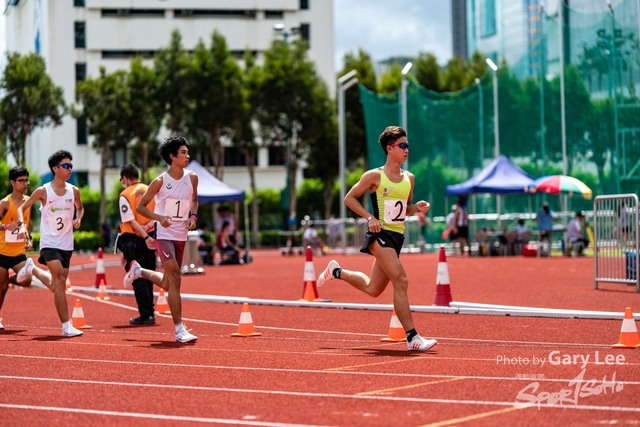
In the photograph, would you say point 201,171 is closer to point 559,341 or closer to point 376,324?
point 376,324

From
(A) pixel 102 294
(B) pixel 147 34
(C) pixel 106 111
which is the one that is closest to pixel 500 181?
(A) pixel 102 294

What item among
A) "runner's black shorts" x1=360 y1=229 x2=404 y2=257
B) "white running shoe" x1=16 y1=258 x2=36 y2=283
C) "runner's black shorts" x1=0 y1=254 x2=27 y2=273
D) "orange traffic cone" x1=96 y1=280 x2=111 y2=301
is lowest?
"orange traffic cone" x1=96 y1=280 x2=111 y2=301

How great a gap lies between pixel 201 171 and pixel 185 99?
28.0 meters

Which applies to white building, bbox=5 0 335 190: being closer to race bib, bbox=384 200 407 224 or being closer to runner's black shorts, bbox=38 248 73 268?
runner's black shorts, bbox=38 248 73 268

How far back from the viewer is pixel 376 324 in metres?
13.5

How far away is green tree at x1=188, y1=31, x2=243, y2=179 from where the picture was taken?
60.9 metres

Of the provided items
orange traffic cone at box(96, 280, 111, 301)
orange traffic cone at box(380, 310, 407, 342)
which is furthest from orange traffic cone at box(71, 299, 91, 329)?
orange traffic cone at box(96, 280, 111, 301)

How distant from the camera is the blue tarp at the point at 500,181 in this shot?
35844 millimetres

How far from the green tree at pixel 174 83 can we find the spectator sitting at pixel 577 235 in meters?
30.6

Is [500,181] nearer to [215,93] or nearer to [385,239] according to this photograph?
[385,239]

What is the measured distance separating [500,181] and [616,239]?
18.0 meters

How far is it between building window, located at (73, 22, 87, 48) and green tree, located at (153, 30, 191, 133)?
67.2ft

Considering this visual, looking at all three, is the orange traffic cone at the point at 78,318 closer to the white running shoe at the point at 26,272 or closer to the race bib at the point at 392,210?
the white running shoe at the point at 26,272

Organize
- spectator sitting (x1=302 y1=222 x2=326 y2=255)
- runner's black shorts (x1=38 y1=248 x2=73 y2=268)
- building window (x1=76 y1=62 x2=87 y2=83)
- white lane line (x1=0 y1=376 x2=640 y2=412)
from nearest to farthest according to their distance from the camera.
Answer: white lane line (x1=0 y1=376 x2=640 y2=412) → runner's black shorts (x1=38 y1=248 x2=73 y2=268) → spectator sitting (x1=302 y1=222 x2=326 y2=255) → building window (x1=76 y1=62 x2=87 y2=83)
